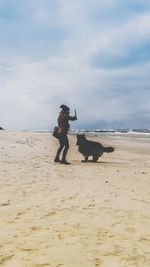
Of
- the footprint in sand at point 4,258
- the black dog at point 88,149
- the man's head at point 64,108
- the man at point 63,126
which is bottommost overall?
the footprint in sand at point 4,258

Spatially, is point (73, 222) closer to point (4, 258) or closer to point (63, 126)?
point (4, 258)

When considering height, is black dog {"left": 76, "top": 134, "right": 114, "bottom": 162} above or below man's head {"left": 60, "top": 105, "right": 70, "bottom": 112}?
below

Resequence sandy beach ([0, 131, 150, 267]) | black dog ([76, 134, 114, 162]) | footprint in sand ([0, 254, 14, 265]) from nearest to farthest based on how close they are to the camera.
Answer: footprint in sand ([0, 254, 14, 265]) → sandy beach ([0, 131, 150, 267]) → black dog ([76, 134, 114, 162])

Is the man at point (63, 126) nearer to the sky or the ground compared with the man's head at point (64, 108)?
nearer to the ground

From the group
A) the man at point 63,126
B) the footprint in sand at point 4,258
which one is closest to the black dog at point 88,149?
the man at point 63,126

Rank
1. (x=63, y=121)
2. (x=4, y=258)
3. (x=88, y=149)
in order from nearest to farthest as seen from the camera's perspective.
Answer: (x=4, y=258) → (x=63, y=121) → (x=88, y=149)

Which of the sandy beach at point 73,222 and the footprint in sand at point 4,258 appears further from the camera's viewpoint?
the sandy beach at point 73,222

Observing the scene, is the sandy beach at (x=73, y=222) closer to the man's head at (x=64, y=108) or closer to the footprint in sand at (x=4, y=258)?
the footprint in sand at (x=4, y=258)

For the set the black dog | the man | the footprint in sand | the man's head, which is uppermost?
the man's head

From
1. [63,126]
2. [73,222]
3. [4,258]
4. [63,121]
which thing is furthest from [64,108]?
[4,258]

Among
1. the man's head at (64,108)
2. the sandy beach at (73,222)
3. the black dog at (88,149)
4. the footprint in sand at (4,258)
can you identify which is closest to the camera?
the footprint in sand at (4,258)

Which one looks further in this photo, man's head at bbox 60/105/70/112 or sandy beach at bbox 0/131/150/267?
man's head at bbox 60/105/70/112

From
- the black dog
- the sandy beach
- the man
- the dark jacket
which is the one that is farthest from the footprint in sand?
the black dog

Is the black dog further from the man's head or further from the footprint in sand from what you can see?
the footprint in sand
